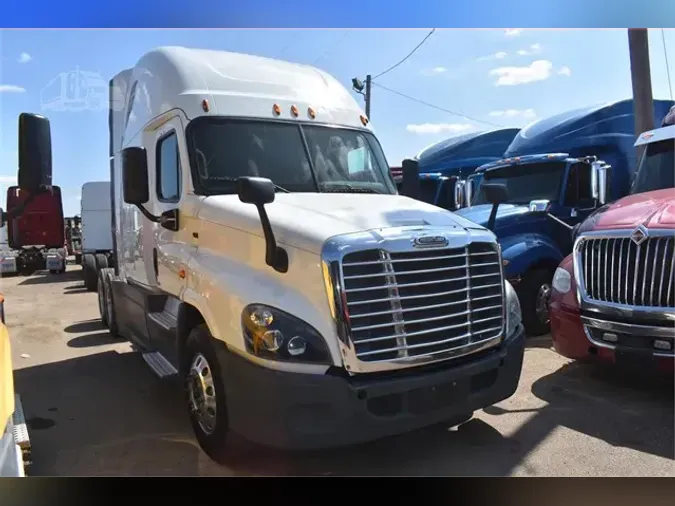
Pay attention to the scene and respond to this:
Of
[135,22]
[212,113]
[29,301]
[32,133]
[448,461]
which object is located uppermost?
[135,22]

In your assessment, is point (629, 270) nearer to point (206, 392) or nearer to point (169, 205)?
point (206, 392)

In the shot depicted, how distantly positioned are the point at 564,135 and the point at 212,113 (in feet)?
10.6

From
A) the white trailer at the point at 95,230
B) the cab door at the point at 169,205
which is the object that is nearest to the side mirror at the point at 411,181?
the cab door at the point at 169,205

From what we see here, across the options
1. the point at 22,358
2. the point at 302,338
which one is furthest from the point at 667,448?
the point at 22,358

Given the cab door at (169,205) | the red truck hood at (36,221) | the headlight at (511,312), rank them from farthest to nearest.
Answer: the cab door at (169,205)
the headlight at (511,312)
the red truck hood at (36,221)

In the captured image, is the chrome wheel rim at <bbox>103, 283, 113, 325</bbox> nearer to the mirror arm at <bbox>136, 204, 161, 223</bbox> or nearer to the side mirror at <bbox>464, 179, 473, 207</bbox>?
the mirror arm at <bbox>136, 204, 161, 223</bbox>

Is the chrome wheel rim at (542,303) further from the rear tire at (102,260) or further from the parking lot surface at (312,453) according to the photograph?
the rear tire at (102,260)

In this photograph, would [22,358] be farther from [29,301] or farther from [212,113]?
[212,113]

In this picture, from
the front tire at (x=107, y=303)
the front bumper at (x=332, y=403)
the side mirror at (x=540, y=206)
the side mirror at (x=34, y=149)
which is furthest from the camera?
the side mirror at (x=540, y=206)

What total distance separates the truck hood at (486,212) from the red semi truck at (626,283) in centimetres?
74

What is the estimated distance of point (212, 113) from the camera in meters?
3.91

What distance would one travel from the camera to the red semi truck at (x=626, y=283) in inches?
154

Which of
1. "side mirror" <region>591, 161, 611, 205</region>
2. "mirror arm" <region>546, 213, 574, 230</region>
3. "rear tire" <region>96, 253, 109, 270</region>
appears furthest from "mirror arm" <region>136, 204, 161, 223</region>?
"side mirror" <region>591, 161, 611, 205</region>

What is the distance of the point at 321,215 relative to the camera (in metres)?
3.37
